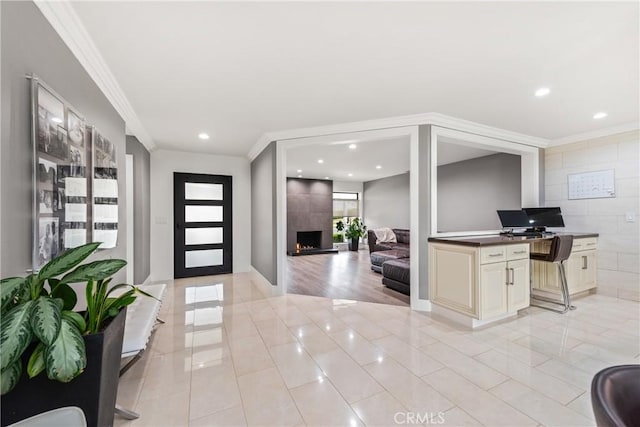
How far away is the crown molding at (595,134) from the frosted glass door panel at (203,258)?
6.34 metres

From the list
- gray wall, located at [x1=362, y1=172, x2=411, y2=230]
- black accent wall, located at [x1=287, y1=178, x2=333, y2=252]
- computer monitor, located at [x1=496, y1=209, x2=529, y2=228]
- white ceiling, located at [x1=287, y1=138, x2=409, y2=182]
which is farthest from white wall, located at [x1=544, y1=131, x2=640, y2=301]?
black accent wall, located at [x1=287, y1=178, x2=333, y2=252]

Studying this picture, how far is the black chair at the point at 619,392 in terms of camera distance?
707 millimetres

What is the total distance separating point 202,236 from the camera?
202 inches

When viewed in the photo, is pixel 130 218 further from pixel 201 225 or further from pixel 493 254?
pixel 493 254

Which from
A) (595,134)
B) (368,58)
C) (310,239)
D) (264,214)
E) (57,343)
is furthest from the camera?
(310,239)

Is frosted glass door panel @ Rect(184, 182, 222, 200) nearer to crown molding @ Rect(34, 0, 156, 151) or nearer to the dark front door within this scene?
the dark front door

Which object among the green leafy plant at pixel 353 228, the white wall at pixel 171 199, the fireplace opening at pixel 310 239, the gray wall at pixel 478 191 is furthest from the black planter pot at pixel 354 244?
the white wall at pixel 171 199

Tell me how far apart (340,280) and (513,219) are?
2960 mm

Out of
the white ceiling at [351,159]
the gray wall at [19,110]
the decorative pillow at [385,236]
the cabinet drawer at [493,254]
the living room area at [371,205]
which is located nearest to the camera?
the gray wall at [19,110]

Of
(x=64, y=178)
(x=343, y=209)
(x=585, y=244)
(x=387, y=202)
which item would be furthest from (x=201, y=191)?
(x=585, y=244)

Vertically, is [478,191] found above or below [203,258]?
above

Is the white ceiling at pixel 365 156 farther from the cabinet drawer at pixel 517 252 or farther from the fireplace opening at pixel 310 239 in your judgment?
the fireplace opening at pixel 310 239

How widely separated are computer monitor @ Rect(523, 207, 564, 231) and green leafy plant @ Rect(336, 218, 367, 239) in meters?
5.34

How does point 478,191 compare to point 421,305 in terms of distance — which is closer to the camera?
point 421,305
